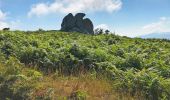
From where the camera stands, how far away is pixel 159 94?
12906 mm

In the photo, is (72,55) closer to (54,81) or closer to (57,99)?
(54,81)

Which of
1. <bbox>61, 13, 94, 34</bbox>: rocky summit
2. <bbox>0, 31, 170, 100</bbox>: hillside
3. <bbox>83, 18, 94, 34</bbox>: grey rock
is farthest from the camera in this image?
<bbox>83, 18, 94, 34</bbox>: grey rock

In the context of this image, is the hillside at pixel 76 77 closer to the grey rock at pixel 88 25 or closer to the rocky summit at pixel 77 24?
the rocky summit at pixel 77 24

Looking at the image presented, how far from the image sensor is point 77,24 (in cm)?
7731

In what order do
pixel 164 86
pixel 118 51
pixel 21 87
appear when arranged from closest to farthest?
pixel 21 87
pixel 164 86
pixel 118 51

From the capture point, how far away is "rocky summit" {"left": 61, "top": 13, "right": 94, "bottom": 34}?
76.2m

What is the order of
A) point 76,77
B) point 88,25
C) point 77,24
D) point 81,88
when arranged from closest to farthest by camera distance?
1. point 81,88
2. point 76,77
3. point 77,24
4. point 88,25

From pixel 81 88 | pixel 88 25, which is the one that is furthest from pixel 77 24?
pixel 81 88

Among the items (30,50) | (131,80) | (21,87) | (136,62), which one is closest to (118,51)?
(136,62)

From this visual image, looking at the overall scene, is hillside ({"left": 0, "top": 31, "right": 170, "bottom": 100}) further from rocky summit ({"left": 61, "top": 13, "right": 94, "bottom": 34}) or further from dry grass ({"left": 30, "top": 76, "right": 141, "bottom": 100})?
rocky summit ({"left": 61, "top": 13, "right": 94, "bottom": 34})

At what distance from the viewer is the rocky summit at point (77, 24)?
250 feet

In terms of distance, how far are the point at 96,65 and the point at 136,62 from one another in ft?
6.11

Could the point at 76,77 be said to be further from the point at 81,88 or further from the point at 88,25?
the point at 88,25

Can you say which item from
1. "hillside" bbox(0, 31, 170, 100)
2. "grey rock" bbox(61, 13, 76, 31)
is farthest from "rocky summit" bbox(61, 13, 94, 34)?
"hillside" bbox(0, 31, 170, 100)
